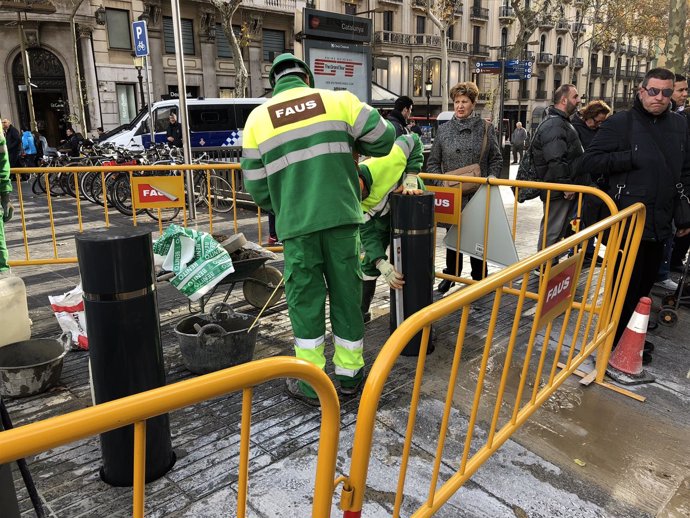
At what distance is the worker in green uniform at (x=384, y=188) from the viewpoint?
385 cm

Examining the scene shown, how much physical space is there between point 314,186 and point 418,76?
46418 mm

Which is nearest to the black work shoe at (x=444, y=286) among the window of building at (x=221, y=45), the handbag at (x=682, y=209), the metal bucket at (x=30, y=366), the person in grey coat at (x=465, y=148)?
the person in grey coat at (x=465, y=148)

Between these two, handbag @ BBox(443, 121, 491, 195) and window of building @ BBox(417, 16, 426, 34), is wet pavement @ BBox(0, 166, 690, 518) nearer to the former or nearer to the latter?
handbag @ BBox(443, 121, 491, 195)

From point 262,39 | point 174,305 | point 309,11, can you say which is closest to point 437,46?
point 262,39

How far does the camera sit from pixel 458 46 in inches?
1946

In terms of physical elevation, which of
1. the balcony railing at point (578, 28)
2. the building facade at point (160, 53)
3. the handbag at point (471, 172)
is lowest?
the handbag at point (471, 172)

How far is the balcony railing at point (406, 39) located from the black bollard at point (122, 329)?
144 feet

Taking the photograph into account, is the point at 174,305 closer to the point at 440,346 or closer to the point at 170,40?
A: the point at 440,346

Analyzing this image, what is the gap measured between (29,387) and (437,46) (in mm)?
47573

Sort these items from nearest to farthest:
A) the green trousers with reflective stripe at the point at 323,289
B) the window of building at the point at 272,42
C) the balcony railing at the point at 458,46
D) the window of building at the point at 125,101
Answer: the green trousers with reflective stripe at the point at 323,289, the window of building at the point at 125,101, the window of building at the point at 272,42, the balcony railing at the point at 458,46

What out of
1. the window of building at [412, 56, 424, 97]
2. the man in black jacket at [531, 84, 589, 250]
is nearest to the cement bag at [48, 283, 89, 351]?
the man in black jacket at [531, 84, 589, 250]

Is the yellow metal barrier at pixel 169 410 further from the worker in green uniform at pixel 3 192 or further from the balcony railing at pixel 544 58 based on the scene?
the balcony railing at pixel 544 58

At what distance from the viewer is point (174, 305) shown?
5148 millimetres

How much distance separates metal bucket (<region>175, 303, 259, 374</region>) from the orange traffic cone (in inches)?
98.2
